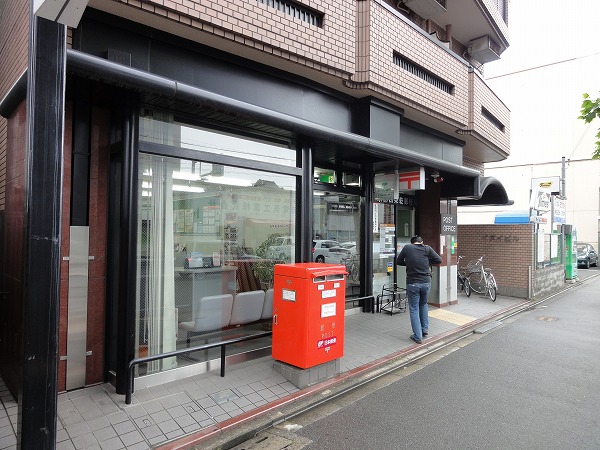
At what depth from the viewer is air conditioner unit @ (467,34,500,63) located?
1209 cm

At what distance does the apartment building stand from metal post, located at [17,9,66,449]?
52mm

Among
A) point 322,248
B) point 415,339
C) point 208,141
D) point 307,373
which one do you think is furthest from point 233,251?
point 415,339

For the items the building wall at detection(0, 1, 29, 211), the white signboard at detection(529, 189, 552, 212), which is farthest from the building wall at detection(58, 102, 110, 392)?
the white signboard at detection(529, 189, 552, 212)

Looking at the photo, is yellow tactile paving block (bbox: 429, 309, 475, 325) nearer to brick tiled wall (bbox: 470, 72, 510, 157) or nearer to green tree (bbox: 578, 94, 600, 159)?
green tree (bbox: 578, 94, 600, 159)

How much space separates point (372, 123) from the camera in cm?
718

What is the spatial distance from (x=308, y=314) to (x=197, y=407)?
1.54 m

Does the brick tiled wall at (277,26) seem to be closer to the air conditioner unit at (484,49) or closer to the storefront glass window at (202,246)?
the storefront glass window at (202,246)

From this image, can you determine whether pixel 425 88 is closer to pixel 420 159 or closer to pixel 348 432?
pixel 420 159

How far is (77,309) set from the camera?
14.5 feet

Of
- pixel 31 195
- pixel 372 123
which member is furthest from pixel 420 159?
pixel 31 195

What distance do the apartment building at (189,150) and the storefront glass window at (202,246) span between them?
0.08ft

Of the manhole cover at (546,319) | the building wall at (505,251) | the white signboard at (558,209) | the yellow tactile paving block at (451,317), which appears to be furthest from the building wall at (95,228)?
the white signboard at (558,209)

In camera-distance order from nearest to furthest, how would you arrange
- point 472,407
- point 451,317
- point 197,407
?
point 197,407 → point 472,407 → point 451,317

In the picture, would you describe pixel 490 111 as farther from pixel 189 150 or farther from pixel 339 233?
pixel 189 150
